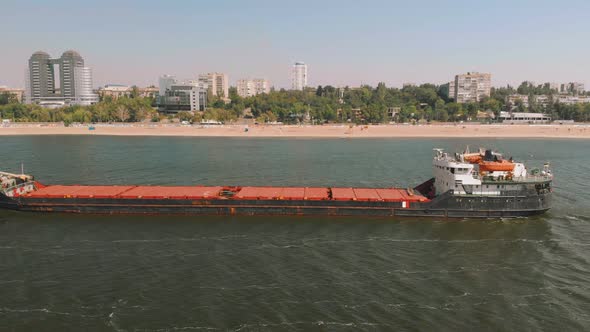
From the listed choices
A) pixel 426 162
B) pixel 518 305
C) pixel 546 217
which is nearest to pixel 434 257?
pixel 518 305

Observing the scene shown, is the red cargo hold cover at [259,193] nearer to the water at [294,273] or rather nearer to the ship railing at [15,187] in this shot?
the water at [294,273]

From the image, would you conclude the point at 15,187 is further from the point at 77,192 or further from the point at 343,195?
the point at 343,195

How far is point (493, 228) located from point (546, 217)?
7.88 m

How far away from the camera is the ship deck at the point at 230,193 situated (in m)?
43.4

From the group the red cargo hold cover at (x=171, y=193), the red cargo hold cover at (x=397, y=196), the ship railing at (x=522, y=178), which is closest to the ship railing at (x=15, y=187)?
the red cargo hold cover at (x=171, y=193)

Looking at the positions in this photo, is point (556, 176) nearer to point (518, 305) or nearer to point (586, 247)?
point (586, 247)

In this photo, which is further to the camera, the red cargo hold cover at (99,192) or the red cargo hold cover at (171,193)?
the red cargo hold cover at (99,192)

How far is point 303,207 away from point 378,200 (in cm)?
753

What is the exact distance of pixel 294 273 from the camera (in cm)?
2947

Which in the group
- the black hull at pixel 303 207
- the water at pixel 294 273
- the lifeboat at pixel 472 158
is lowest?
the water at pixel 294 273

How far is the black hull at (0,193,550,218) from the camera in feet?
136

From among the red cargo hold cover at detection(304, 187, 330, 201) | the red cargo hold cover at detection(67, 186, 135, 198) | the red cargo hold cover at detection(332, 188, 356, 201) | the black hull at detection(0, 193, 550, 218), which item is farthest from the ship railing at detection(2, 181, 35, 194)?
the red cargo hold cover at detection(332, 188, 356, 201)

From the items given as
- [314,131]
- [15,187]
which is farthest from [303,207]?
[314,131]

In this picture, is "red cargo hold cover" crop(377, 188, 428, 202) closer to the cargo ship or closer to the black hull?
the cargo ship
